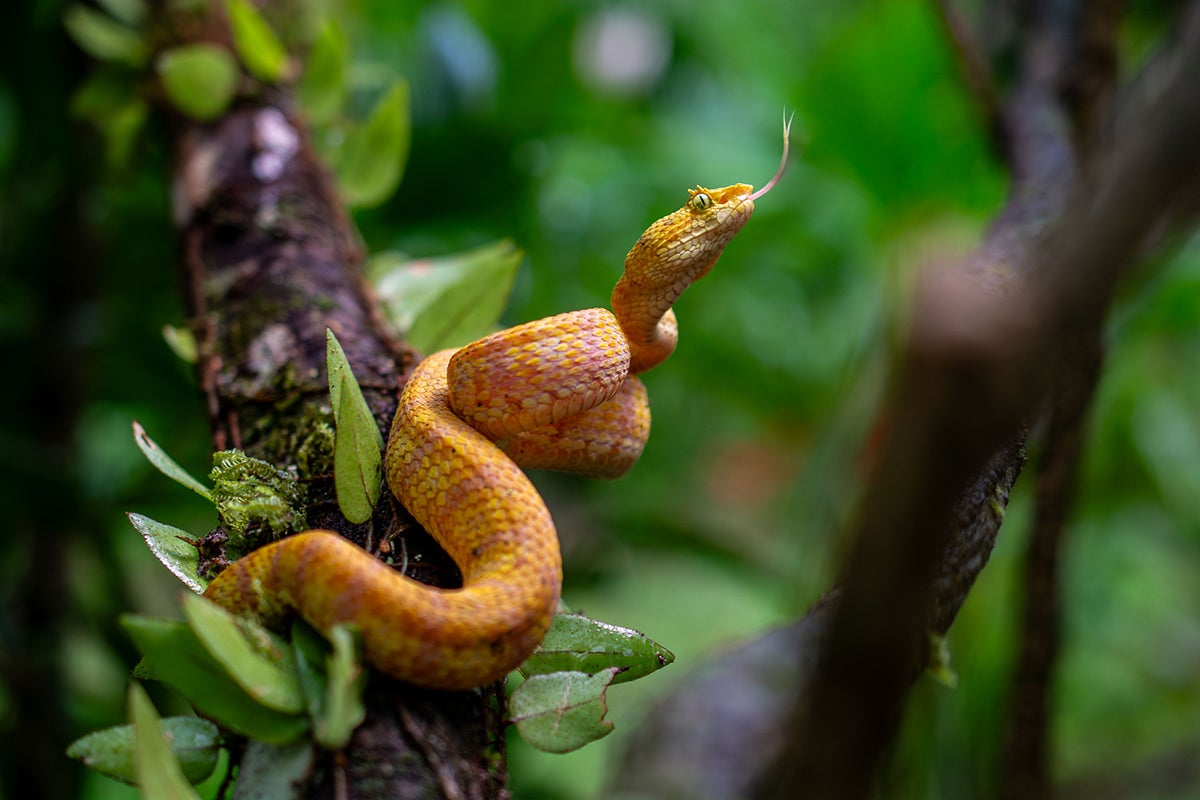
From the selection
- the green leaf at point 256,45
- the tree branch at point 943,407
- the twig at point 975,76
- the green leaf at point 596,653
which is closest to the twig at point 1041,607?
the twig at point 975,76

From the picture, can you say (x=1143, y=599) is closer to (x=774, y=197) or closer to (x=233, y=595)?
(x=774, y=197)

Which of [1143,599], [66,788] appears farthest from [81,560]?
[1143,599]

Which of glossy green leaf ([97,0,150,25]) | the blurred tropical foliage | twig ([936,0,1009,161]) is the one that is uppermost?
twig ([936,0,1009,161])

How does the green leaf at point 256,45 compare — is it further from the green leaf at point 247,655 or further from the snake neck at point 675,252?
the green leaf at point 247,655

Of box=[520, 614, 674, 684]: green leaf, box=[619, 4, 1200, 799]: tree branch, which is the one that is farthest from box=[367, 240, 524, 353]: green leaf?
box=[619, 4, 1200, 799]: tree branch

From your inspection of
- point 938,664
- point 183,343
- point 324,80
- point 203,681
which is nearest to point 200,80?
point 324,80

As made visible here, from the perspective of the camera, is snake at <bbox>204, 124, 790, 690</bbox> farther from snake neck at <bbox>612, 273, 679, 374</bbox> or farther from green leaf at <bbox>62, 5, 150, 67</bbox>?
green leaf at <bbox>62, 5, 150, 67</bbox>
